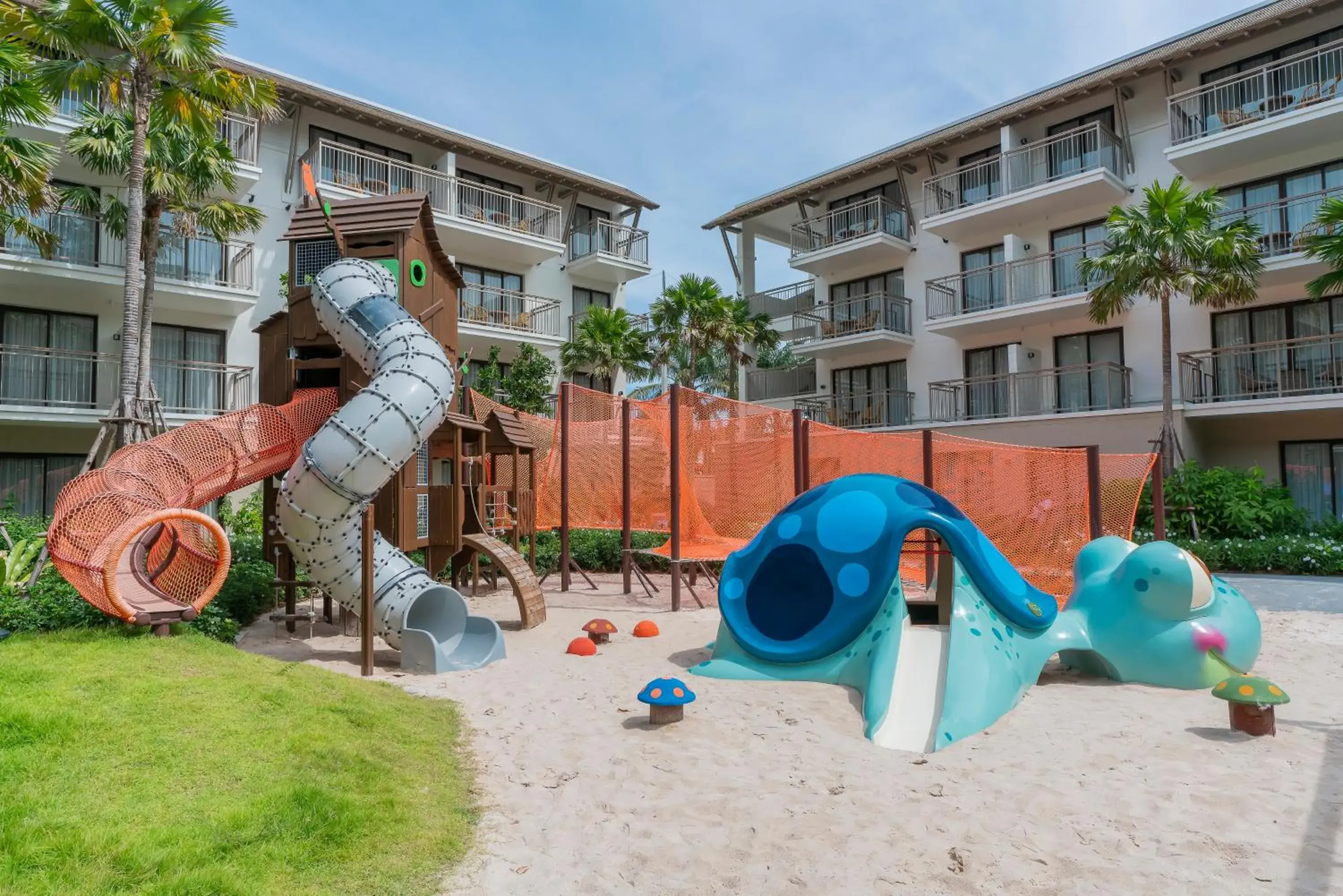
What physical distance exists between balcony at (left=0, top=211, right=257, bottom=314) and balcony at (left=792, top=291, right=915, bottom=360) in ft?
52.3

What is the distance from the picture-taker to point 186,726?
4.96 m

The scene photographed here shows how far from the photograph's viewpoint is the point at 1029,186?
21906 millimetres

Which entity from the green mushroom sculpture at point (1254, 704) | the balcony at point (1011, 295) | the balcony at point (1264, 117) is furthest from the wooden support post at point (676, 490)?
the balcony at point (1264, 117)

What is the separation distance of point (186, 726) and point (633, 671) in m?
3.79

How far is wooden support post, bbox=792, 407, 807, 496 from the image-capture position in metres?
11.4

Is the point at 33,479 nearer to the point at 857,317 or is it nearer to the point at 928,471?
the point at 928,471

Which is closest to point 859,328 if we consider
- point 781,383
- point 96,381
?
point 781,383

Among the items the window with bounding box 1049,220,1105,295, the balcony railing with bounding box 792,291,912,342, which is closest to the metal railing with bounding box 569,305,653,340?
the balcony railing with bounding box 792,291,912,342

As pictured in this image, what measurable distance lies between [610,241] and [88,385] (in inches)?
593

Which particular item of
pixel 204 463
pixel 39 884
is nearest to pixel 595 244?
pixel 204 463

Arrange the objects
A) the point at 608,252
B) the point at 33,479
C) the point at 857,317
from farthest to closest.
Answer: the point at 608,252 → the point at 857,317 → the point at 33,479

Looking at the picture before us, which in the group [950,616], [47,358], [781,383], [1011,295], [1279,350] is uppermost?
[1011,295]

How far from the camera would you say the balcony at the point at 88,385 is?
661 inches

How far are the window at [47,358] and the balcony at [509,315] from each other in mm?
8302
